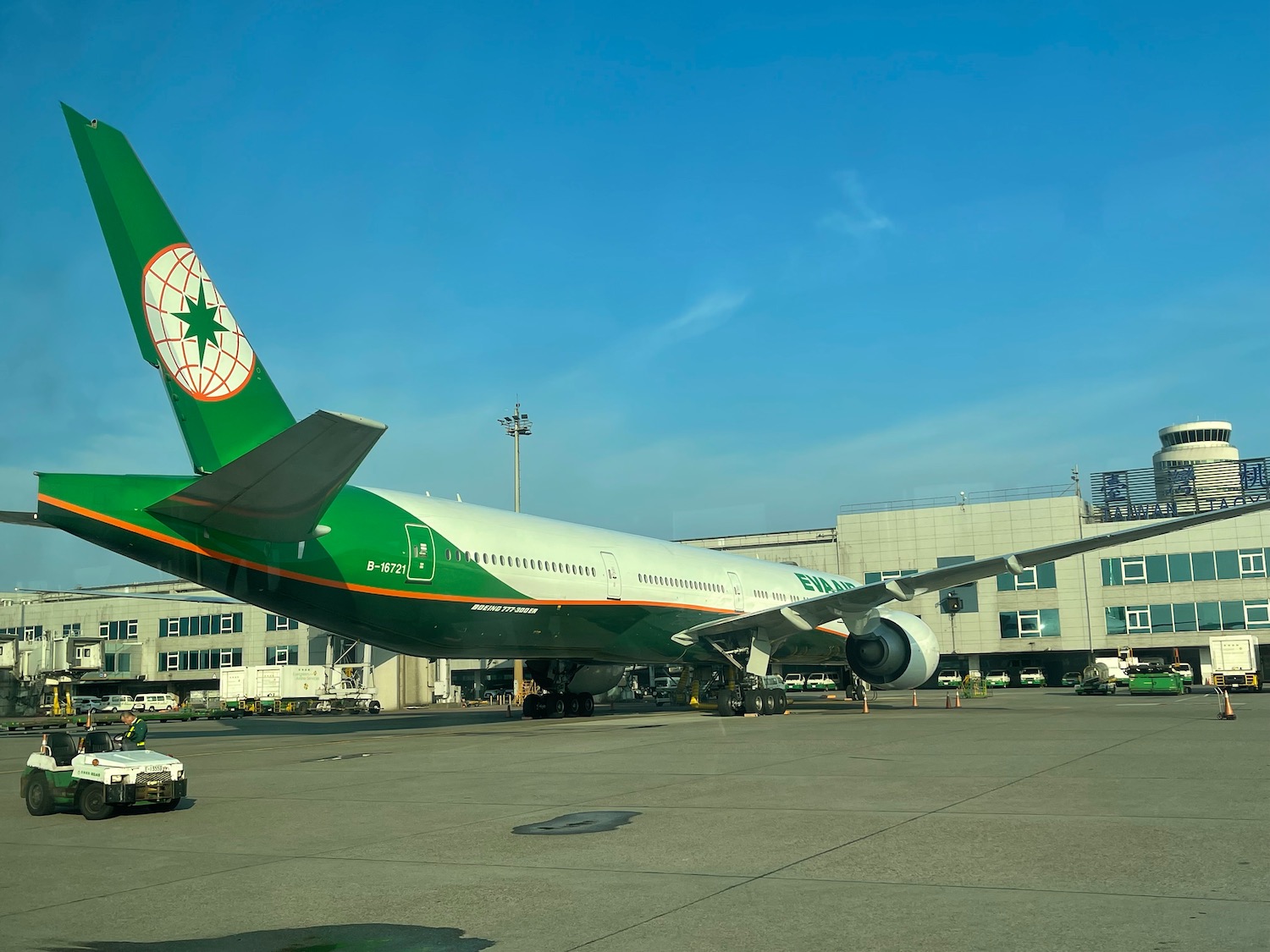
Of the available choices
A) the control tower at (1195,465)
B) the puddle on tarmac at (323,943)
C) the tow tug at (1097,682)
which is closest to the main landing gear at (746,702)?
the puddle on tarmac at (323,943)

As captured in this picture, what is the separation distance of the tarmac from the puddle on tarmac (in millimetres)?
21

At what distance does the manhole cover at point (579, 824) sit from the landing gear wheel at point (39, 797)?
206 inches

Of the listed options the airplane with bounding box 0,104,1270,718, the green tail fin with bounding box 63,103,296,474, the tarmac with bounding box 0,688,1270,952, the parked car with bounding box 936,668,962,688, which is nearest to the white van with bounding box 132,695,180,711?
the airplane with bounding box 0,104,1270,718

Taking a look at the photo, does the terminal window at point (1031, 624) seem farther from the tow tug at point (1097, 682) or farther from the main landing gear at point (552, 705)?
the main landing gear at point (552, 705)

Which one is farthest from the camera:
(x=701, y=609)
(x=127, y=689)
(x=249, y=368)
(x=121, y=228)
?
(x=127, y=689)

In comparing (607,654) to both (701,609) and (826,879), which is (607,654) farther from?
(826,879)

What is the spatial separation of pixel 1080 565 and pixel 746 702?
3959cm

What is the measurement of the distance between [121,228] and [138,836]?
11.1m

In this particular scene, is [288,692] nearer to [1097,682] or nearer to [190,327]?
[190,327]

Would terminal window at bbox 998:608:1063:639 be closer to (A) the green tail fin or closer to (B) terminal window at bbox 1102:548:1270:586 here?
(B) terminal window at bbox 1102:548:1270:586

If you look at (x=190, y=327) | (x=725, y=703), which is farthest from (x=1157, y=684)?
(x=190, y=327)

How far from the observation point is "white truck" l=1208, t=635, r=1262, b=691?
142 feet

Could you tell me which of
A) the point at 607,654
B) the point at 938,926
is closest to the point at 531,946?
the point at 938,926

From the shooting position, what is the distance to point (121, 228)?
1709 cm
